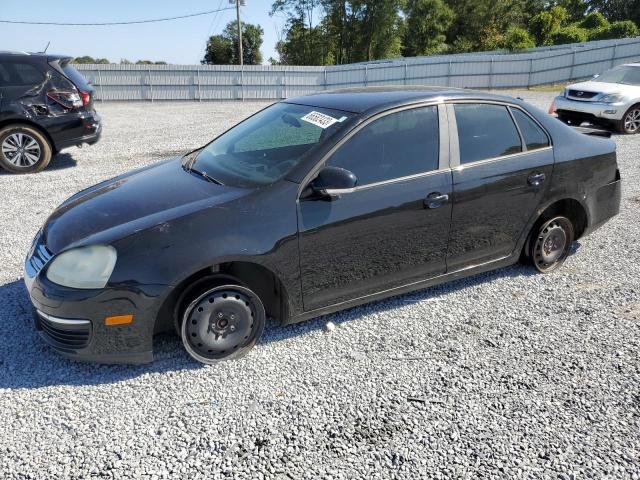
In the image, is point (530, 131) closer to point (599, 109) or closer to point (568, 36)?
point (599, 109)

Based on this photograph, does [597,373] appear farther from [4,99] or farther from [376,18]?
[376,18]

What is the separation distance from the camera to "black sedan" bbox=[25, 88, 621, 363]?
3.02 m

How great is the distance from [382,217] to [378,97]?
973mm

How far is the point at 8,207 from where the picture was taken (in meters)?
6.59

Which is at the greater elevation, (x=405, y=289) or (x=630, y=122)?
(x=630, y=122)

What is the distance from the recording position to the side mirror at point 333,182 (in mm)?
3254

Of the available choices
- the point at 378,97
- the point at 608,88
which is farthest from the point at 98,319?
the point at 608,88

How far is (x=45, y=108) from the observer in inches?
322

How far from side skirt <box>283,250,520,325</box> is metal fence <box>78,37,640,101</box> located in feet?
64.8

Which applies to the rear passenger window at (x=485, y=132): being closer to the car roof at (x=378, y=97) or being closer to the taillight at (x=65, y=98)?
the car roof at (x=378, y=97)

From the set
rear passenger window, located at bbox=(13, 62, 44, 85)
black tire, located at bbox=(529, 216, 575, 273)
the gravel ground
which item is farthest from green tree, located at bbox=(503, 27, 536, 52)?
the gravel ground

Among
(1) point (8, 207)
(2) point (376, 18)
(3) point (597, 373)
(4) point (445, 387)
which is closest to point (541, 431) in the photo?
(4) point (445, 387)

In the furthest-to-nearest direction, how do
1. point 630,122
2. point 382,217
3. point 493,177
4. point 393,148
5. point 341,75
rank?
point 341,75 < point 630,122 < point 493,177 < point 393,148 < point 382,217

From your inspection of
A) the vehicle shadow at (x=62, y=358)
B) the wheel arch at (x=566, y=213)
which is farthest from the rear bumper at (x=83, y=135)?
the wheel arch at (x=566, y=213)
